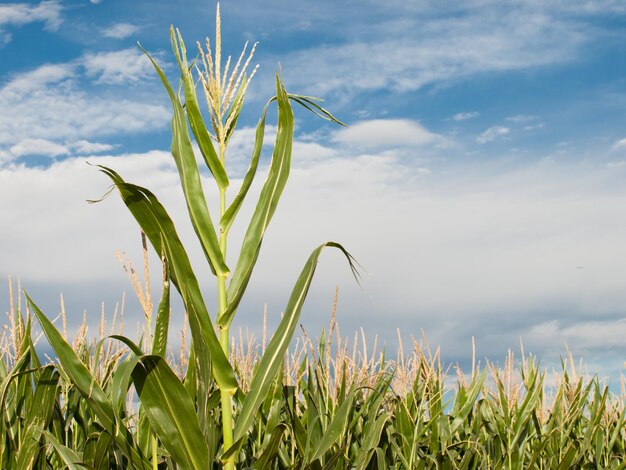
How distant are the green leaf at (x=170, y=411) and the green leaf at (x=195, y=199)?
0.49 m

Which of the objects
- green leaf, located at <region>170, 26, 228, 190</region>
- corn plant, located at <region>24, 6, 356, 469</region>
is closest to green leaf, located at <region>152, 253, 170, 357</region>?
corn plant, located at <region>24, 6, 356, 469</region>

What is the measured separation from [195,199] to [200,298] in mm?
398

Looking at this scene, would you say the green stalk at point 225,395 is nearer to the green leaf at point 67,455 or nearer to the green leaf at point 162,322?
the green leaf at point 162,322

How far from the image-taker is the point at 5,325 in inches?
124

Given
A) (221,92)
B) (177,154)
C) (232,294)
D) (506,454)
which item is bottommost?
(506,454)

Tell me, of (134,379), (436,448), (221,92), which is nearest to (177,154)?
(221,92)

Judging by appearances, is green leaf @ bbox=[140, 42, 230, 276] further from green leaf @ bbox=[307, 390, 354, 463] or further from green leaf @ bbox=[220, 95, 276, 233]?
green leaf @ bbox=[307, 390, 354, 463]

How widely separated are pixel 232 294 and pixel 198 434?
1.72 feet

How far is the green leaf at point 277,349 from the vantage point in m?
2.62

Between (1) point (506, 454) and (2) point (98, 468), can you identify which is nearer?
(2) point (98, 468)

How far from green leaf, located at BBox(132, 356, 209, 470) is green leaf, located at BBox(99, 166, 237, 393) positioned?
125mm

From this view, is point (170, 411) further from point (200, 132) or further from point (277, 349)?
point (200, 132)

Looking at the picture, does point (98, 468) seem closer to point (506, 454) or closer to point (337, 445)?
point (337, 445)

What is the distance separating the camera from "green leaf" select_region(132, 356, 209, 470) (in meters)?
2.31
